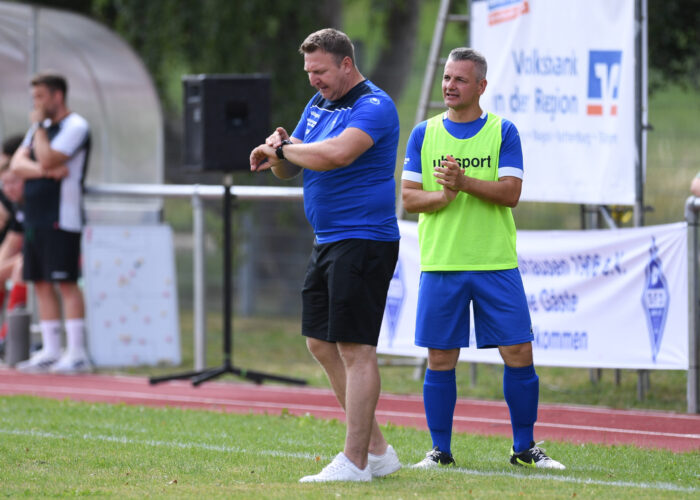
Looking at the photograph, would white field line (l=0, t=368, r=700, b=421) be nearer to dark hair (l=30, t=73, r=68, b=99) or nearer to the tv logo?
the tv logo

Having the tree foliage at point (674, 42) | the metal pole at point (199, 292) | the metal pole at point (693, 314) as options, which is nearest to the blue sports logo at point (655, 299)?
the metal pole at point (693, 314)

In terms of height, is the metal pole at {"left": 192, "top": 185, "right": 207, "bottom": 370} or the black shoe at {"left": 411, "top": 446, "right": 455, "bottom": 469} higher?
the metal pole at {"left": 192, "top": 185, "right": 207, "bottom": 370}

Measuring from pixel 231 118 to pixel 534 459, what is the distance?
4845 mm

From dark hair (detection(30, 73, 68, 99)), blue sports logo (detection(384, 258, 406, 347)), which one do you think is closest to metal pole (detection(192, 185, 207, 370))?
dark hair (detection(30, 73, 68, 99))

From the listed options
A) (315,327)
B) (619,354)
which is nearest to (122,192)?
(619,354)

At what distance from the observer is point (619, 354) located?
332 inches

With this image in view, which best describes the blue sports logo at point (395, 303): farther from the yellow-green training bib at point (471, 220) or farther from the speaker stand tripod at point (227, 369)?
the yellow-green training bib at point (471, 220)

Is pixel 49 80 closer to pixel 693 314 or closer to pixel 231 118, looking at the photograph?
pixel 231 118

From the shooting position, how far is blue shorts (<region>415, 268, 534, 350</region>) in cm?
593

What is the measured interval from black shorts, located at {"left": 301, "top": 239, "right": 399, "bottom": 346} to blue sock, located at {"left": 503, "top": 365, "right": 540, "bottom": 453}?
0.91 meters

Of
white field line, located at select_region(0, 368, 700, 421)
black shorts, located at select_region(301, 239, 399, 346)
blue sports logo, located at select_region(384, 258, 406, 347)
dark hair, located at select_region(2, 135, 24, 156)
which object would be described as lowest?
white field line, located at select_region(0, 368, 700, 421)

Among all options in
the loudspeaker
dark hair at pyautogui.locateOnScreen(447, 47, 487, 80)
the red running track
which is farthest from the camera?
the loudspeaker

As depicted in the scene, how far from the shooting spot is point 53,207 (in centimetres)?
1077

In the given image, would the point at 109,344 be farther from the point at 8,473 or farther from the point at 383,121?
the point at 383,121
